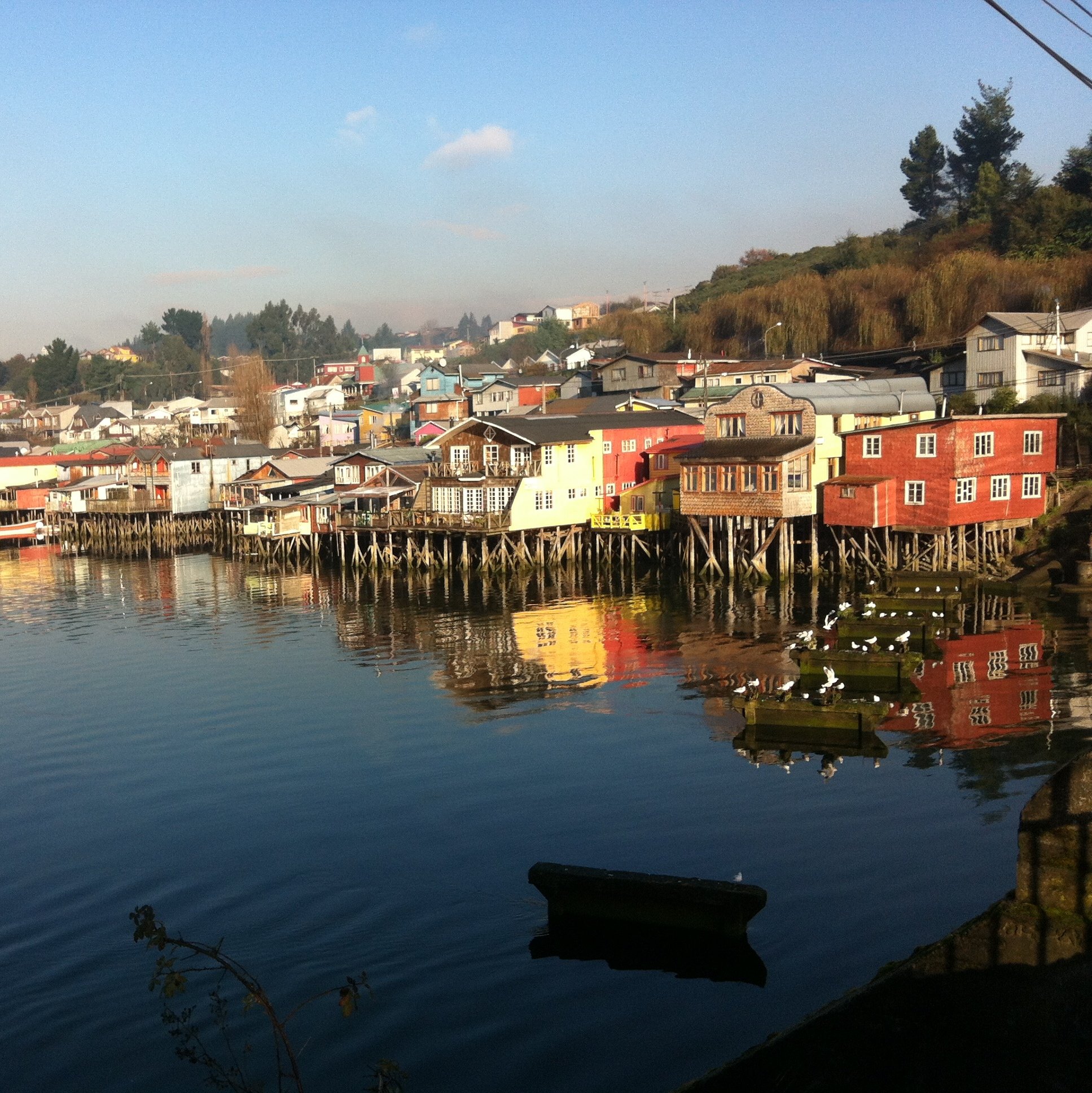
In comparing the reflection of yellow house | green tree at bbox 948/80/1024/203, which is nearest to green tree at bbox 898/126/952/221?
green tree at bbox 948/80/1024/203

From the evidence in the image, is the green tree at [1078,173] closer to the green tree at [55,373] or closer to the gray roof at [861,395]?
the gray roof at [861,395]

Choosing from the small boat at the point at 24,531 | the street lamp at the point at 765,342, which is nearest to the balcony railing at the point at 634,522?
the street lamp at the point at 765,342

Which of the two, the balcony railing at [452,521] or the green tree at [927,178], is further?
the green tree at [927,178]

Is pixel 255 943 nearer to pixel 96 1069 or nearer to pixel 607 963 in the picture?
pixel 96 1069

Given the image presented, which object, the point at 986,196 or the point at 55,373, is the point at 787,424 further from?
the point at 55,373

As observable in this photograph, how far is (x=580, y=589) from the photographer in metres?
46.2

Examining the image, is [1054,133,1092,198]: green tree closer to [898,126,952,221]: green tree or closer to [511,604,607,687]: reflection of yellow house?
[898,126,952,221]: green tree

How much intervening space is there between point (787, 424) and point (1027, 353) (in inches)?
680

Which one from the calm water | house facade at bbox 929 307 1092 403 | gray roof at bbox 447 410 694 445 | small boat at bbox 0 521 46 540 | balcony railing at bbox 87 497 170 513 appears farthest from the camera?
small boat at bbox 0 521 46 540

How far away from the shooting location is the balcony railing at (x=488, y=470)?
50562 millimetres

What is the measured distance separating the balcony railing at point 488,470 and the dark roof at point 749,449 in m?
7.37

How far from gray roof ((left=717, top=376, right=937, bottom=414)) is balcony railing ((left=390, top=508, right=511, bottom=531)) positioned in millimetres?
11022

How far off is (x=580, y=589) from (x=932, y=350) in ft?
116

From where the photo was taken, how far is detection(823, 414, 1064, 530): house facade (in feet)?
134
